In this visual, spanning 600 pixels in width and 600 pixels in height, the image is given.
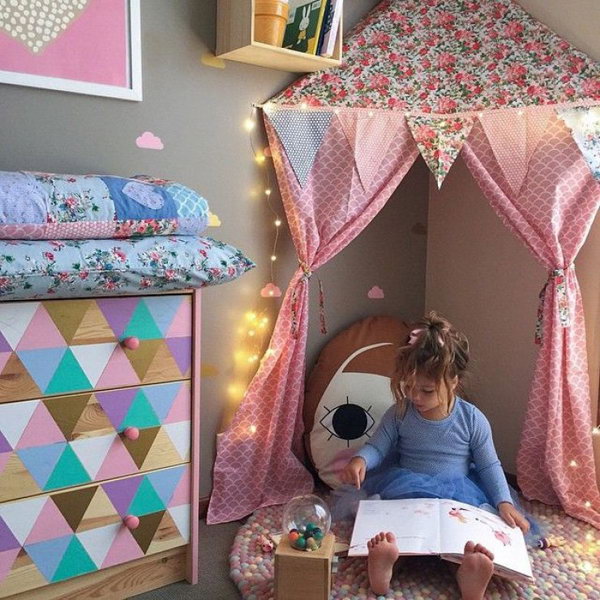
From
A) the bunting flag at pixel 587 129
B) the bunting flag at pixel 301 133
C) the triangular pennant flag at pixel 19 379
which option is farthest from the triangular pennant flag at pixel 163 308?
the bunting flag at pixel 587 129

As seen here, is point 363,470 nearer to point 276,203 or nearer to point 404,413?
point 404,413

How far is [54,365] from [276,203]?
1.11 metres

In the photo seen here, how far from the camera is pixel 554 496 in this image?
2.53 m

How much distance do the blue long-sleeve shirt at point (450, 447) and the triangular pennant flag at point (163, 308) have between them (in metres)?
0.81

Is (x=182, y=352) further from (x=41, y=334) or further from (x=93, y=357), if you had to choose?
(x=41, y=334)

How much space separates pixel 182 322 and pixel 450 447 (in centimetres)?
97

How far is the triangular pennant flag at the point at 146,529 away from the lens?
1.96m

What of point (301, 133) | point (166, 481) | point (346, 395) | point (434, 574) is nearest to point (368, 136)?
point (301, 133)

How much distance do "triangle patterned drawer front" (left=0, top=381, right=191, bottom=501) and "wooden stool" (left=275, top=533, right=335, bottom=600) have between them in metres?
0.45

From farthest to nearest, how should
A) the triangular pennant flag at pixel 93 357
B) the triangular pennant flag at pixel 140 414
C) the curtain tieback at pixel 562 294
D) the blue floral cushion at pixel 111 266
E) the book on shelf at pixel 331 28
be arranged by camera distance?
the curtain tieback at pixel 562 294 → the book on shelf at pixel 331 28 → the triangular pennant flag at pixel 140 414 → the triangular pennant flag at pixel 93 357 → the blue floral cushion at pixel 111 266

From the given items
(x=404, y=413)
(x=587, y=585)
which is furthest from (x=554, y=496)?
(x=404, y=413)

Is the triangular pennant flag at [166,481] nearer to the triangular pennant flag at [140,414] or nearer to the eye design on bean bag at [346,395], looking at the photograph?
the triangular pennant flag at [140,414]

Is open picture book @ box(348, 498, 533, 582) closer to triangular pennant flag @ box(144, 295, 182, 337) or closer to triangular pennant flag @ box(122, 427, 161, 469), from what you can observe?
triangular pennant flag @ box(122, 427, 161, 469)

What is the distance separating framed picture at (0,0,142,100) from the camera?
1.96m
